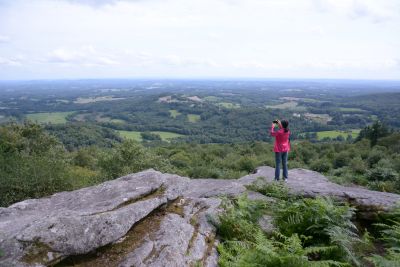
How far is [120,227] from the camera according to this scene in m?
6.39

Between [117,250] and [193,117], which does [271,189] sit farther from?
[193,117]

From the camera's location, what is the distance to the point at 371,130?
58.1 m

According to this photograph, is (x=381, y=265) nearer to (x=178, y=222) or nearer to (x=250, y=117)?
(x=178, y=222)

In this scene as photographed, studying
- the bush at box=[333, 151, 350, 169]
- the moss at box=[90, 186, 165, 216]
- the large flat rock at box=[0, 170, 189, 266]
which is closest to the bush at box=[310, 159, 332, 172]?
the bush at box=[333, 151, 350, 169]

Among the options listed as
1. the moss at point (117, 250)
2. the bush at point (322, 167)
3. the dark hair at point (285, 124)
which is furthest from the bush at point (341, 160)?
the moss at point (117, 250)

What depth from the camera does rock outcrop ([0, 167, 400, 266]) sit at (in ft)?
18.3

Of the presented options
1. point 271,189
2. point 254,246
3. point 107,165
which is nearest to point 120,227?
point 254,246

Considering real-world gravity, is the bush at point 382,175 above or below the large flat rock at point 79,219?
below

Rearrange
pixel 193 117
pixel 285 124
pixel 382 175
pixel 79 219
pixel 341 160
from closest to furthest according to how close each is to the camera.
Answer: pixel 79 219 → pixel 285 124 → pixel 382 175 → pixel 341 160 → pixel 193 117

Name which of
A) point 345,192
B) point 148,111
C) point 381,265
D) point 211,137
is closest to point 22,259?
point 381,265

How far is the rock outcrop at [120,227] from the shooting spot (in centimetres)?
559

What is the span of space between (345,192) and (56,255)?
27.9 feet

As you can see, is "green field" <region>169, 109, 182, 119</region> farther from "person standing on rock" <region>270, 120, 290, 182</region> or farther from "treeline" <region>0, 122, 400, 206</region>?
"person standing on rock" <region>270, 120, 290, 182</region>

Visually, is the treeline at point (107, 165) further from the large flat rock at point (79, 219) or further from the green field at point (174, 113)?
the green field at point (174, 113)
